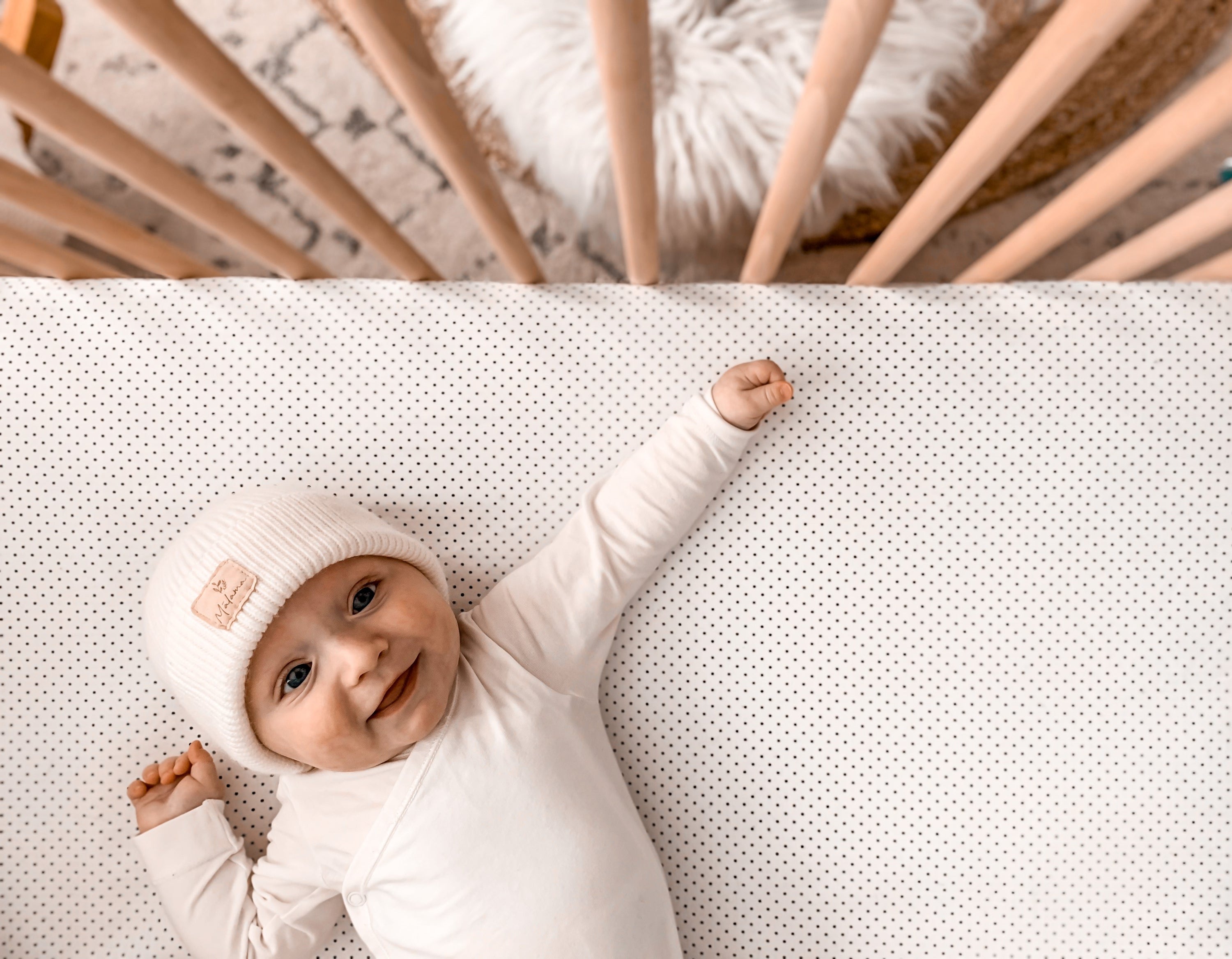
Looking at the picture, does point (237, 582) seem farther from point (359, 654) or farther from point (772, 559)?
point (772, 559)

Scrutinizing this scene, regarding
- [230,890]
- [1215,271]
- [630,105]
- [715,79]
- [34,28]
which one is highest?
[34,28]

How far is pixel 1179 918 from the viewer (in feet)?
2.54

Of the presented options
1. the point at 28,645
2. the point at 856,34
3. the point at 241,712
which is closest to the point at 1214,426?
the point at 856,34

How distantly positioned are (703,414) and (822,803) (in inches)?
15.2

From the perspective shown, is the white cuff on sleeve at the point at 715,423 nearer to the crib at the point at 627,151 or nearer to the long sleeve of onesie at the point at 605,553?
the long sleeve of onesie at the point at 605,553

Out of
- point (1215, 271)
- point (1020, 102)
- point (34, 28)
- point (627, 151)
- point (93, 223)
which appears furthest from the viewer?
point (34, 28)

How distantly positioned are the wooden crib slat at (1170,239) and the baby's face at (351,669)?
0.64 metres

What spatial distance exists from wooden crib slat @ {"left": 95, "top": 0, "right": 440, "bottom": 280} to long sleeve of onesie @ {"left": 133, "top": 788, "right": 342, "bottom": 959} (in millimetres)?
531

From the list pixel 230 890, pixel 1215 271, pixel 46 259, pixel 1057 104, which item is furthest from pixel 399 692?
pixel 1057 104

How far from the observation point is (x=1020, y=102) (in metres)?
0.43

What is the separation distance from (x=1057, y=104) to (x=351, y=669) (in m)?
0.97

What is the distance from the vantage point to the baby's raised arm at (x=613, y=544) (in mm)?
729

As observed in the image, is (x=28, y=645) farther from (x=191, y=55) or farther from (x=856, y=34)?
(x=856, y=34)

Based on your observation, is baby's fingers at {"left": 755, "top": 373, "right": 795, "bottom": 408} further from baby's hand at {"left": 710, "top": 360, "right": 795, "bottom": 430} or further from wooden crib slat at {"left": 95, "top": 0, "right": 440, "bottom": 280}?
wooden crib slat at {"left": 95, "top": 0, "right": 440, "bottom": 280}
